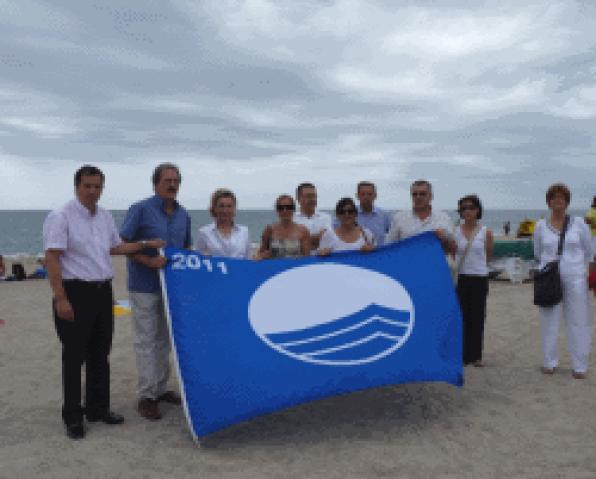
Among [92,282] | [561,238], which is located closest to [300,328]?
[92,282]

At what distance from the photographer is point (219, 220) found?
463 centimetres

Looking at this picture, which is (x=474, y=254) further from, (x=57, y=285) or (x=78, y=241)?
(x=57, y=285)

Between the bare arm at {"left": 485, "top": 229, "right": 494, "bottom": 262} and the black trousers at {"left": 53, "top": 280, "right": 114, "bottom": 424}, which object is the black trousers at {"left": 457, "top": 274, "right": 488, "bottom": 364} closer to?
the bare arm at {"left": 485, "top": 229, "right": 494, "bottom": 262}

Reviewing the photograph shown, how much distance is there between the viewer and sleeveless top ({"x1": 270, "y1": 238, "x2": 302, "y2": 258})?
495 centimetres

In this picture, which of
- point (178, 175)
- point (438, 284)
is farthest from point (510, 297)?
point (178, 175)

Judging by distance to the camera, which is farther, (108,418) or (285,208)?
(285,208)

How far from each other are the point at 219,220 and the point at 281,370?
4.69 feet

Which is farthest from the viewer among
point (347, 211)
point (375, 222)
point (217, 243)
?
point (375, 222)

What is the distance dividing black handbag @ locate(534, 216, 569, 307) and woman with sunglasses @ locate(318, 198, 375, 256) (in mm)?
1918

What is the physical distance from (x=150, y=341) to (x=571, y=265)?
4.25m

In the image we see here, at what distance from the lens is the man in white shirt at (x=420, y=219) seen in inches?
211

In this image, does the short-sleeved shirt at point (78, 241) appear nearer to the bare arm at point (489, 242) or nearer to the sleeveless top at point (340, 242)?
the sleeveless top at point (340, 242)

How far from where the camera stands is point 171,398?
16.0 ft

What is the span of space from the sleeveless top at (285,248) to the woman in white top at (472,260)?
1.93 m
